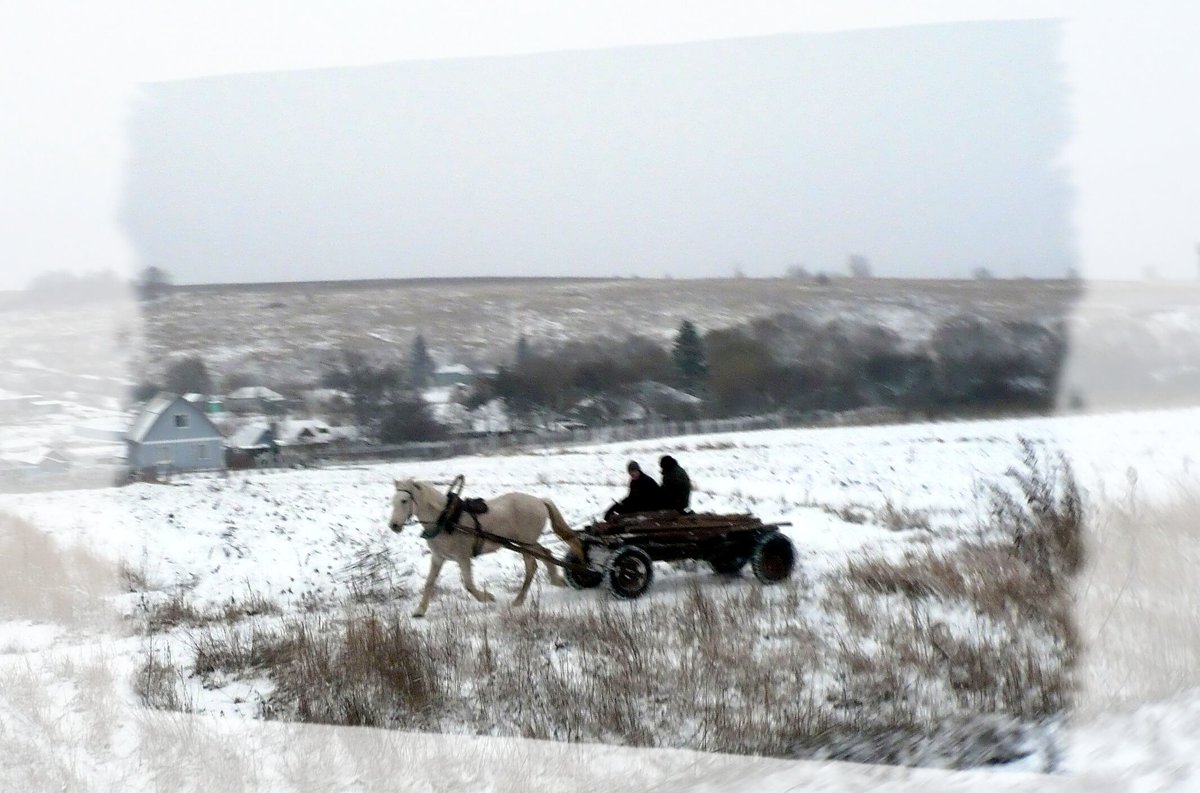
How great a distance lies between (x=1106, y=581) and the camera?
24.9 feet

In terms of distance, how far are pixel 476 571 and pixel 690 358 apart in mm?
7696

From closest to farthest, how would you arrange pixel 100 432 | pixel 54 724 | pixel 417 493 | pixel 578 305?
pixel 54 724, pixel 417 493, pixel 100 432, pixel 578 305

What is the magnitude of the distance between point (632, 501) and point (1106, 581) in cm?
475

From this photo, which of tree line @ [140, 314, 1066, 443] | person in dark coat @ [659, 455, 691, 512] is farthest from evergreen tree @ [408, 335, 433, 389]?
person in dark coat @ [659, 455, 691, 512]

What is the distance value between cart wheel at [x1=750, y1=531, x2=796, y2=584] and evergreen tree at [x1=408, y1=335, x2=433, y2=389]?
8780 mm

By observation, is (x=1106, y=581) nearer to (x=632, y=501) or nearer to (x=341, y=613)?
(x=632, y=501)

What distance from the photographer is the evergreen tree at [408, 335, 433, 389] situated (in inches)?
717

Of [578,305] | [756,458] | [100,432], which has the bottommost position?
[756,458]

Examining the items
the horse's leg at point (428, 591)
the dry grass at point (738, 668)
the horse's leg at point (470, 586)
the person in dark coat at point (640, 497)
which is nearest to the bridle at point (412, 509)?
the horse's leg at point (428, 591)

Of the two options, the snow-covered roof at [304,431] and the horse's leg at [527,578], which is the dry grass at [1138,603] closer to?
the horse's leg at [527,578]

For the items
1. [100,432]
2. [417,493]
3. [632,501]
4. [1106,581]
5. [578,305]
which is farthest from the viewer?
[578,305]

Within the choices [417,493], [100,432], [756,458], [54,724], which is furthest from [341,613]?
[756,458]

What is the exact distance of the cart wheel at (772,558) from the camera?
1067cm

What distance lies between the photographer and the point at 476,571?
495 inches
